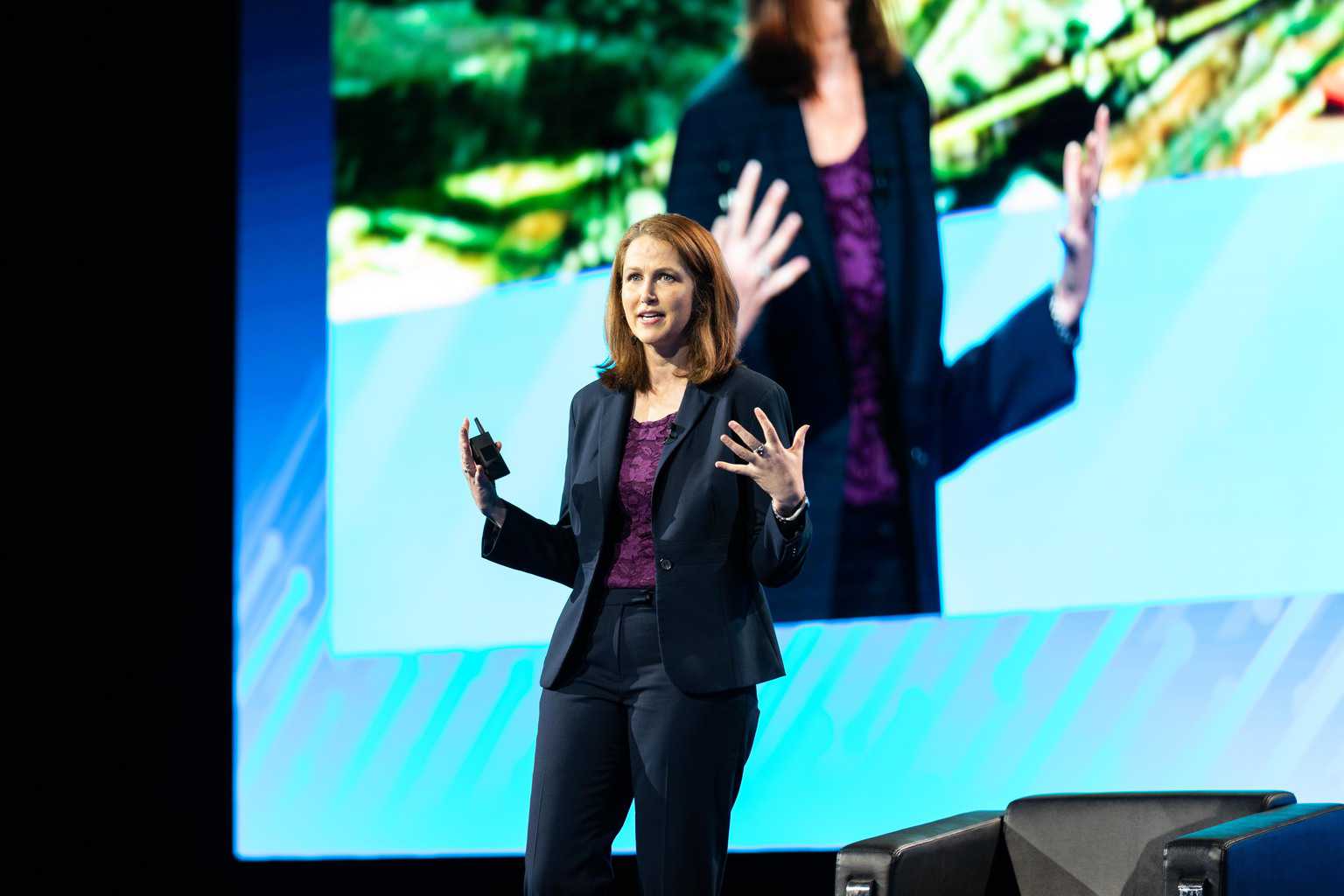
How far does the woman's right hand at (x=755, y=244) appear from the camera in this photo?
3822mm

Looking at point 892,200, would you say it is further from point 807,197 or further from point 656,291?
point 656,291

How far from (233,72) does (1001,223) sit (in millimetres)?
2639

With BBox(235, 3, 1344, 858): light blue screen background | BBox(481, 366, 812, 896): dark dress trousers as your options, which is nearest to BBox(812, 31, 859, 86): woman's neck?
BBox(235, 3, 1344, 858): light blue screen background

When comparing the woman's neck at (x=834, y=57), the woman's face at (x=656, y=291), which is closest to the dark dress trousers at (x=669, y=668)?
the woman's face at (x=656, y=291)

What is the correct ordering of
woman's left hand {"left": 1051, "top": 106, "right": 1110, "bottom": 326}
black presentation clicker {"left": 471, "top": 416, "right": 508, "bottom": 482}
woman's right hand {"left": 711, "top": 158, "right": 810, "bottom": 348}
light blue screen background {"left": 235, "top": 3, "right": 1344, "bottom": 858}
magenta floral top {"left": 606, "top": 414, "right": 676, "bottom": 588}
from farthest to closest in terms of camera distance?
woman's right hand {"left": 711, "top": 158, "right": 810, "bottom": 348} → woman's left hand {"left": 1051, "top": 106, "right": 1110, "bottom": 326} → light blue screen background {"left": 235, "top": 3, "right": 1344, "bottom": 858} → black presentation clicker {"left": 471, "top": 416, "right": 508, "bottom": 482} → magenta floral top {"left": 606, "top": 414, "right": 676, "bottom": 588}

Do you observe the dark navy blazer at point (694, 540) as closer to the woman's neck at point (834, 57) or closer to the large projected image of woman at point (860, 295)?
the large projected image of woman at point (860, 295)

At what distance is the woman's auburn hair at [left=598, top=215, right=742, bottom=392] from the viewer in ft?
8.13

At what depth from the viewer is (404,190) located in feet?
14.6

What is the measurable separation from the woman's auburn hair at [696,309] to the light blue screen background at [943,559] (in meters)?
1.27

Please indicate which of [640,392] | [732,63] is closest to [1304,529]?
[640,392]

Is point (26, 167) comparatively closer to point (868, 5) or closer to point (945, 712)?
point (868, 5)

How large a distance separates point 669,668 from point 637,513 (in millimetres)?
268

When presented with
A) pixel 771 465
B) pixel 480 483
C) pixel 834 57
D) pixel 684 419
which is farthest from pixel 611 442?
pixel 834 57

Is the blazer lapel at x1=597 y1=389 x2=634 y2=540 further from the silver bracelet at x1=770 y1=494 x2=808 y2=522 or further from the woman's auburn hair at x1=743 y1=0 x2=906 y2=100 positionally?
the woman's auburn hair at x1=743 y1=0 x2=906 y2=100
